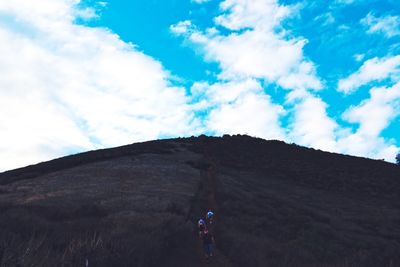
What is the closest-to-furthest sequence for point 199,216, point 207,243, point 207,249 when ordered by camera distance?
point 207,243 → point 207,249 → point 199,216

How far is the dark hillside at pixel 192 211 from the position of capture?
62.2 ft

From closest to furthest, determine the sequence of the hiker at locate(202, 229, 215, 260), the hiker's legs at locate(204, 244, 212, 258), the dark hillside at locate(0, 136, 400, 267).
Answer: the dark hillside at locate(0, 136, 400, 267) < the hiker at locate(202, 229, 215, 260) < the hiker's legs at locate(204, 244, 212, 258)

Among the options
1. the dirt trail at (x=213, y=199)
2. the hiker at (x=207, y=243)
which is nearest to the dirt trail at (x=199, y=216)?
the dirt trail at (x=213, y=199)

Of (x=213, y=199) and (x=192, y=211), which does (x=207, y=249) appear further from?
(x=213, y=199)

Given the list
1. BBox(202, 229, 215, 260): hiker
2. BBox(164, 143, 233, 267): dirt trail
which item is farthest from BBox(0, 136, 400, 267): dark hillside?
BBox(202, 229, 215, 260): hiker

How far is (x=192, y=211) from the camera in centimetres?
3002

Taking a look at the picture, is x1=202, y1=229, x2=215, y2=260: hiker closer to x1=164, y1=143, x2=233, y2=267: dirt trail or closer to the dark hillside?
x1=164, y1=143, x2=233, y2=267: dirt trail

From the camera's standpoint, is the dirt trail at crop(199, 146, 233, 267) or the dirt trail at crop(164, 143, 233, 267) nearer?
the dirt trail at crop(164, 143, 233, 267)

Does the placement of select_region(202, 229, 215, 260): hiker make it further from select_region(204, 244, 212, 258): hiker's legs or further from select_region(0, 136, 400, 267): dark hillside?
select_region(0, 136, 400, 267): dark hillside

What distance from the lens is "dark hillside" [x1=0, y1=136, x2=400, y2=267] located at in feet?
62.2

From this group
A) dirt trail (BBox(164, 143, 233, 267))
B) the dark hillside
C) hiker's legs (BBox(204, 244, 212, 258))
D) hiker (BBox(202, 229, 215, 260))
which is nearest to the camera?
the dark hillside

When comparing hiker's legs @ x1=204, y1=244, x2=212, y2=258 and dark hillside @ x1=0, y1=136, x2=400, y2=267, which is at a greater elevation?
dark hillside @ x1=0, y1=136, x2=400, y2=267

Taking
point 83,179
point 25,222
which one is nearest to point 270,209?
point 83,179

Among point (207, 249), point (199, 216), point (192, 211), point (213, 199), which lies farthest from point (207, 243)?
point (213, 199)
